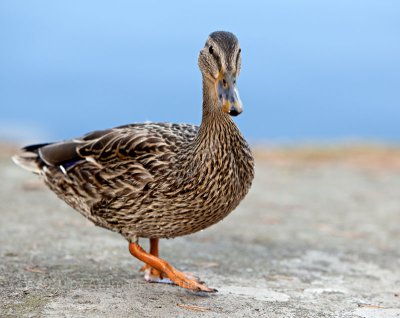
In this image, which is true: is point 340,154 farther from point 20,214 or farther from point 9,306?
point 9,306

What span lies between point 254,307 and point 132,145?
5.26 ft

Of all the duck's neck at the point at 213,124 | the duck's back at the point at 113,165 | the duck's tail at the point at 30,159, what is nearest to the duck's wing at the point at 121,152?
the duck's back at the point at 113,165

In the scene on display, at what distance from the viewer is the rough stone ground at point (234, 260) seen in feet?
16.1

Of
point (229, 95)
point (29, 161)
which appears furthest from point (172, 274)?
point (29, 161)

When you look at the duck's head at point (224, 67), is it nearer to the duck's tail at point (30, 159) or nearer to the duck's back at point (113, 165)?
the duck's back at point (113, 165)

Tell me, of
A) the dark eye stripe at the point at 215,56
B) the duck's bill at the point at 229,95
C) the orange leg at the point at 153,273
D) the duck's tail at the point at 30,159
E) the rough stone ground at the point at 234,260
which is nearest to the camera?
the duck's bill at the point at 229,95

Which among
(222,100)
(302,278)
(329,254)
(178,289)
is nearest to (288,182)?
(329,254)

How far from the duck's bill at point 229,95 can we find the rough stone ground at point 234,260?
150 cm

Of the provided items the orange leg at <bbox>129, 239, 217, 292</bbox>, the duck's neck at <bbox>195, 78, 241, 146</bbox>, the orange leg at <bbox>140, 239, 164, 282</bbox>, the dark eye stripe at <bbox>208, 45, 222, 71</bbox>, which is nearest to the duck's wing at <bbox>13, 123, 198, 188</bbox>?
the duck's neck at <bbox>195, 78, 241, 146</bbox>

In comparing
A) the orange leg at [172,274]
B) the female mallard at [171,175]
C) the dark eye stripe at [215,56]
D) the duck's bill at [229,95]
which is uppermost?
the dark eye stripe at [215,56]

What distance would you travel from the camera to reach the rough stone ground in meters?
4.91

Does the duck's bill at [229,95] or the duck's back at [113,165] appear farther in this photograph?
the duck's back at [113,165]

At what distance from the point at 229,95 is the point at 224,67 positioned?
223 mm

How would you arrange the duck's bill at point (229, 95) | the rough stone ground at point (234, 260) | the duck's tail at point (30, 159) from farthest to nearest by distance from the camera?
the duck's tail at point (30, 159) → the rough stone ground at point (234, 260) → the duck's bill at point (229, 95)
